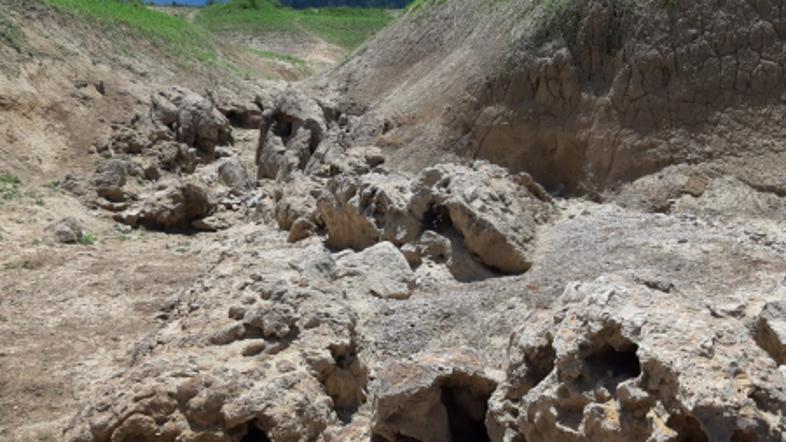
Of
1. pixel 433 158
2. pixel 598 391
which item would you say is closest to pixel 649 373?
pixel 598 391

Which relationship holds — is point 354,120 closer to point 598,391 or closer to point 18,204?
point 18,204

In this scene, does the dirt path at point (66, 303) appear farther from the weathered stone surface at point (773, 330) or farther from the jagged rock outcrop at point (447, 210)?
the weathered stone surface at point (773, 330)

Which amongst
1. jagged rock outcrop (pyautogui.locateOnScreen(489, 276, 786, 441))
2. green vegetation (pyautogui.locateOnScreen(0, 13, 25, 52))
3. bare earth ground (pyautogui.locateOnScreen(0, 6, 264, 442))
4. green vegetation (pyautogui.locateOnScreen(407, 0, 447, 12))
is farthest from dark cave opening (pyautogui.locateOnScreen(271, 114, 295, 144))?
jagged rock outcrop (pyautogui.locateOnScreen(489, 276, 786, 441))

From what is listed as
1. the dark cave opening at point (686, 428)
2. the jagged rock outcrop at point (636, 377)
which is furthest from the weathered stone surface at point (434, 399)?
the dark cave opening at point (686, 428)

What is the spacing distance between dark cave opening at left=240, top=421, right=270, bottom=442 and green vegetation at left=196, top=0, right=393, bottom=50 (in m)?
38.9

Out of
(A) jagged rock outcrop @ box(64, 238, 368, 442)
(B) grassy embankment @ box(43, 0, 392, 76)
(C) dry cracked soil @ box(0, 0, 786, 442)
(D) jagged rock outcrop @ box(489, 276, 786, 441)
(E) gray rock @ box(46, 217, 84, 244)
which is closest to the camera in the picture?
(D) jagged rock outcrop @ box(489, 276, 786, 441)

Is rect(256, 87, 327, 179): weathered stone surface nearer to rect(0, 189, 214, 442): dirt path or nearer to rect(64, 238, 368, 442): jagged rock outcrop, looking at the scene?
rect(0, 189, 214, 442): dirt path

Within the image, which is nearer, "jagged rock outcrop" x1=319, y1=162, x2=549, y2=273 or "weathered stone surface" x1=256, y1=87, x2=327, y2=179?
"jagged rock outcrop" x1=319, y1=162, x2=549, y2=273

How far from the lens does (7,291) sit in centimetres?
1000

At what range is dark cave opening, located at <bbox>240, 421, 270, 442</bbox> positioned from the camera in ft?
18.3

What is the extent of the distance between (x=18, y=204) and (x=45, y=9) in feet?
32.1

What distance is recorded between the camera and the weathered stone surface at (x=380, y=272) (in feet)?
28.5

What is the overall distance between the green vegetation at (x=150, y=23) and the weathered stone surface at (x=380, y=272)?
16471 mm

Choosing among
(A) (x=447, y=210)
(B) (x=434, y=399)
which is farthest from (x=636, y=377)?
(A) (x=447, y=210)
